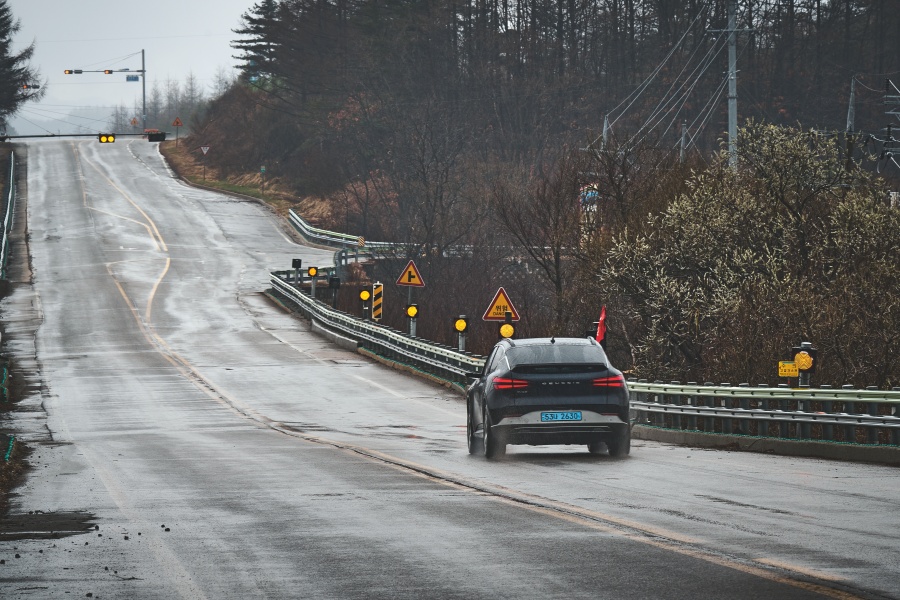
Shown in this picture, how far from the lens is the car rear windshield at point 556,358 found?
17.9 m

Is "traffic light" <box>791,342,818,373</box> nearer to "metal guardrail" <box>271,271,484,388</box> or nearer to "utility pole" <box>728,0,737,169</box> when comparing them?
"metal guardrail" <box>271,271,484,388</box>

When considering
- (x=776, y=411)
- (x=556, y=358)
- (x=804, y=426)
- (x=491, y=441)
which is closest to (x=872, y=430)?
(x=804, y=426)

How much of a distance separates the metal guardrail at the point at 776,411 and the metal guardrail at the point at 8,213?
46.4 metres

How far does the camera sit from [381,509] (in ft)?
40.8

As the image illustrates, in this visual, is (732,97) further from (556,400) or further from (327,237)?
(327,237)

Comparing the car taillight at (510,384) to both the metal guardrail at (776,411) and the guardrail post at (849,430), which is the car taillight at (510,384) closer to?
the metal guardrail at (776,411)

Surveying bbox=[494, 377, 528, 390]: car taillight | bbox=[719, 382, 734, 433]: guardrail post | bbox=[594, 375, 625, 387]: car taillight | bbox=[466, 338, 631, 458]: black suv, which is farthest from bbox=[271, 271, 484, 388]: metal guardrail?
bbox=[594, 375, 625, 387]: car taillight

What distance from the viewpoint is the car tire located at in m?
18.0

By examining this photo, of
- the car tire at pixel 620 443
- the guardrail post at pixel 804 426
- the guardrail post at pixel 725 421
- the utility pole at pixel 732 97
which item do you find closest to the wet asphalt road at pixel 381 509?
the car tire at pixel 620 443

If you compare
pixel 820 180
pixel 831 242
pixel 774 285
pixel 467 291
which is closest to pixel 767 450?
pixel 774 285

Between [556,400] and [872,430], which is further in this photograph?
[872,430]

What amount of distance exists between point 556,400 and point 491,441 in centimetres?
103

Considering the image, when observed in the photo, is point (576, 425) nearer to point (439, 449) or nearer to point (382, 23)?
point (439, 449)

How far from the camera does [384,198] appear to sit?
9994 centimetres
